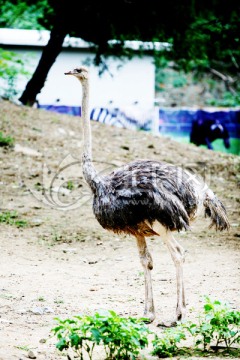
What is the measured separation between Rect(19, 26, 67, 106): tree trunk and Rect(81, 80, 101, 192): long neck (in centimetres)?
765

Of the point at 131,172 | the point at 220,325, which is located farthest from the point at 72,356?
the point at 131,172

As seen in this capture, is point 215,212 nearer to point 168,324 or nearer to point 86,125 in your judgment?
point 168,324

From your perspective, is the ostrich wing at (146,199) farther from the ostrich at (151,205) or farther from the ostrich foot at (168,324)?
the ostrich foot at (168,324)

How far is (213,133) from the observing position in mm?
23969

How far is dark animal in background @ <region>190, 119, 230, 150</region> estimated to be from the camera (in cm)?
2388

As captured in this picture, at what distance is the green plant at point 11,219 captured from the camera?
9391 mm

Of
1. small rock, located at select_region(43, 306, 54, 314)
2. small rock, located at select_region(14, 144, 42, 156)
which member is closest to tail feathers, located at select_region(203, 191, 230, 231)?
small rock, located at select_region(43, 306, 54, 314)

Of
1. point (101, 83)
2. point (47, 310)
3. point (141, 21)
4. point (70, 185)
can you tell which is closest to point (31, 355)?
point (47, 310)

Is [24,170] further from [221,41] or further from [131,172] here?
[131,172]

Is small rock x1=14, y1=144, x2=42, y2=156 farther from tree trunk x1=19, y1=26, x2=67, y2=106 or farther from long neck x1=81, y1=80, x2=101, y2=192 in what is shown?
long neck x1=81, y1=80, x2=101, y2=192

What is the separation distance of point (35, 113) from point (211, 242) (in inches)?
253

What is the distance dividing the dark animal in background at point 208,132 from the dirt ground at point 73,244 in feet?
30.2

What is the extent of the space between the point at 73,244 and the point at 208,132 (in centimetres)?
1584

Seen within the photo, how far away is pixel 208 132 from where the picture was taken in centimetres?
2402
